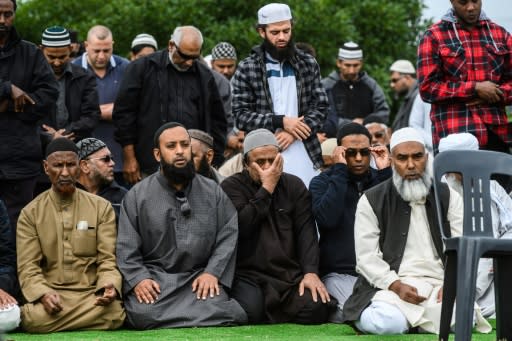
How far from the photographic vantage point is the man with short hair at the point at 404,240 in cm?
1032

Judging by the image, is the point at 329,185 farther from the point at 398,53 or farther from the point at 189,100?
the point at 398,53

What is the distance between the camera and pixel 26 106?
11516 millimetres

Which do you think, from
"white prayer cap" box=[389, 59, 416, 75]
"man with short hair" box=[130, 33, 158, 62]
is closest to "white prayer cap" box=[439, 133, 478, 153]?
"man with short hair" box=[130, 33, 158, 62]

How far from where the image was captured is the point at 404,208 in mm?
10656

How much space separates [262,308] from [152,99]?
2.69m

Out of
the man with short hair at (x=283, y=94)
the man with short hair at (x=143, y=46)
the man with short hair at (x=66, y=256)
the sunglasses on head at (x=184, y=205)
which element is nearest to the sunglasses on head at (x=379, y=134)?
the man with short hair at (x=283, y=94)

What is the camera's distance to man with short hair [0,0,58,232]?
1145cm

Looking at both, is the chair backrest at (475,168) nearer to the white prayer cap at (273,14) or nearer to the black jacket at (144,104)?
the white prayer cap at (273,14)

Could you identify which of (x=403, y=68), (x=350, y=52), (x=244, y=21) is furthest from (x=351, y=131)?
(x=244, y=21)

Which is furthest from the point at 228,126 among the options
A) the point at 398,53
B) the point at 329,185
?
the point at 398,53

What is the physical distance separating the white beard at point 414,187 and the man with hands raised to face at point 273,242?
1090 mm

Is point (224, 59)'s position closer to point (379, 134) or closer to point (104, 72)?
point (104, 72)

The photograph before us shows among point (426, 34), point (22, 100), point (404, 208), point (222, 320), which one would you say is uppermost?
point (426, 34)

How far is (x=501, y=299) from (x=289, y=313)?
2.72 meters
